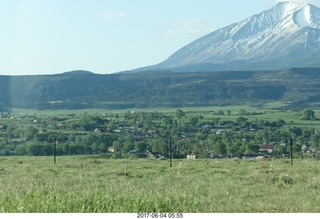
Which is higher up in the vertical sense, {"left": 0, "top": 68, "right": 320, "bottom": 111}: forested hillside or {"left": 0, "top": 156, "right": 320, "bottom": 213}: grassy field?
{"left": 0, "top": 156, "right": 320, "bottom": 213}: grassy field

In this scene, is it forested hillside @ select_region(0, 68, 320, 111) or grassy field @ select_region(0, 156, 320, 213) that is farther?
forested hillside @ select_region(0, 68, 320, 111)

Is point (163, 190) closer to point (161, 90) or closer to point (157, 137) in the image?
point (157, 137)

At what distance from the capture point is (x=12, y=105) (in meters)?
142

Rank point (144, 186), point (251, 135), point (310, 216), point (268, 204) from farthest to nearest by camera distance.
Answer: point (251, 135), point (144, 186), point (268, 204), point (310, 216)

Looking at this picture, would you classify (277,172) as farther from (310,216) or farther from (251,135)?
(251,135)

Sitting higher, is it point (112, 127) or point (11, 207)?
point (11, 207)

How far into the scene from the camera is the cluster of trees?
45688mm

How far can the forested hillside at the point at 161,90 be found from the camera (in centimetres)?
14650

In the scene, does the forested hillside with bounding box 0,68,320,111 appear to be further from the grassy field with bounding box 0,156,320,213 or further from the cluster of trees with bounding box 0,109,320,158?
the grassy field with bounding box 0,156,320,213

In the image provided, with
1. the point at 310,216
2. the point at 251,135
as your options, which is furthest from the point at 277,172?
A: the point at 251,135

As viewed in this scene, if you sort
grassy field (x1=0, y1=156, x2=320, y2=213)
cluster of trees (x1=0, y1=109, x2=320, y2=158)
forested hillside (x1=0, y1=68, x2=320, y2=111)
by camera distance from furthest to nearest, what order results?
forested hillside (x1=0, y1=68, x2=320, y2=111) → cluster of trees (x1=0, y1=109, x2=320, y2=158) → grassy field (x1=0, y1=156, x2=320, y2=213)

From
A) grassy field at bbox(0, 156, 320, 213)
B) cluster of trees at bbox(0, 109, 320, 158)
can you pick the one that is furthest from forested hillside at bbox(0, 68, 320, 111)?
grassy field at bbox(0, 156, 320, 213)

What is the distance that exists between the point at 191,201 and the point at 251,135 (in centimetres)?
5067

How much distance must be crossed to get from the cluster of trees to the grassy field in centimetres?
1849
